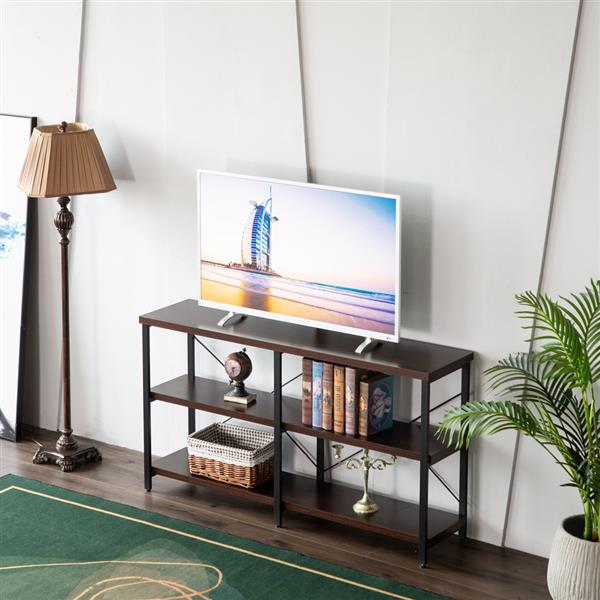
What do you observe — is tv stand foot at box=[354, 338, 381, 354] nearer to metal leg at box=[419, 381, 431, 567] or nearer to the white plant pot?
metal leg at box=[419, 381, 431, 567]

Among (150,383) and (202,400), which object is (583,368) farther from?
(150,383)

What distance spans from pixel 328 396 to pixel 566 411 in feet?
2.77

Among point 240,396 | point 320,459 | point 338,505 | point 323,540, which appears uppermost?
point 240,396

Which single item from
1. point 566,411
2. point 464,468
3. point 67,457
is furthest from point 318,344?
point 67,457

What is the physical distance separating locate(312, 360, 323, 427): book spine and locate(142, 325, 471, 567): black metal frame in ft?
0.41

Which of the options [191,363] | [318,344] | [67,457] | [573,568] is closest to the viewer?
[573,568]

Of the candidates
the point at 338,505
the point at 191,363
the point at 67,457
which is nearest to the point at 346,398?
the point at 338,505

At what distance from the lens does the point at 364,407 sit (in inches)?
160

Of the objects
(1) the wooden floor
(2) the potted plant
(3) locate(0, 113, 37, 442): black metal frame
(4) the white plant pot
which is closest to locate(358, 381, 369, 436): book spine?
(2) the potted plant

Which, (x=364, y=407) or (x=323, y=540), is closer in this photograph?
(x=364, y=407)

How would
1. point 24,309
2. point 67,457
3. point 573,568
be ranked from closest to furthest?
point 573,568
point 67,457
point 24,309

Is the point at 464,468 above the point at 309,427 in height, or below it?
below

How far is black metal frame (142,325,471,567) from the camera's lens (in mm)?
3938

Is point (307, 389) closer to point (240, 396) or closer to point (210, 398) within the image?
point (240, 396)
